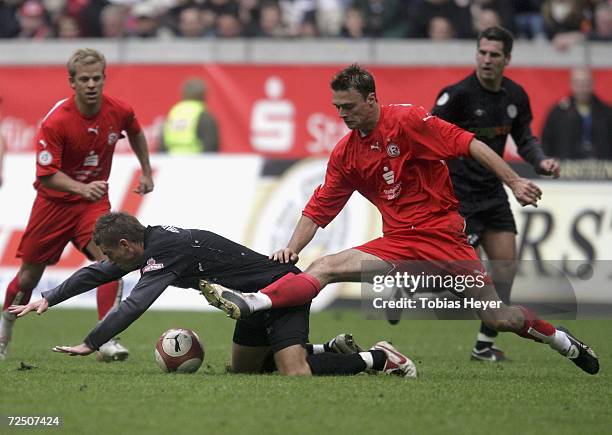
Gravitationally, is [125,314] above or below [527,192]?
below

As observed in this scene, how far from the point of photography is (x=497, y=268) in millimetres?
10469

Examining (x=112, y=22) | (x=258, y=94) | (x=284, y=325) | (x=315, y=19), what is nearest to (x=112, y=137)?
(x=284, y=325)

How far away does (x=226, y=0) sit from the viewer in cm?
1894

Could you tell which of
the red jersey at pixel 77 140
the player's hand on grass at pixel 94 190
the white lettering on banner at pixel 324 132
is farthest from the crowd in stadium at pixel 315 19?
the player's hand on grass at pixel 94 190

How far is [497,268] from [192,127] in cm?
705

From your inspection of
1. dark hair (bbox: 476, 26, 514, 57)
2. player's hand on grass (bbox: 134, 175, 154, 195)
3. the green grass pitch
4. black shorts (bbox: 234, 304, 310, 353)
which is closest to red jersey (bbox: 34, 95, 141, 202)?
player's hand on grass (bbox: 134, 175, 154, 195)

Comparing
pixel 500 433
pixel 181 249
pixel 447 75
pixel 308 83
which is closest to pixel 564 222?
pixel 447 75

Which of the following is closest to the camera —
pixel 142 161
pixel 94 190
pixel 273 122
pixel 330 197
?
pixel 330 197

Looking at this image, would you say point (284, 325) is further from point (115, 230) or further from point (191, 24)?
point (191, 24)

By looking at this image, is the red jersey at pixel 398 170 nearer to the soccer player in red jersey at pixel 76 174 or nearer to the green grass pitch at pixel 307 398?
the green grass pitch at pixel 307 398

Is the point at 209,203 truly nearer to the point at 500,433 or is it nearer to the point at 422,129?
the point at 422,129

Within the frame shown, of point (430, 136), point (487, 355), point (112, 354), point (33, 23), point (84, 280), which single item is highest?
point (33, 23)

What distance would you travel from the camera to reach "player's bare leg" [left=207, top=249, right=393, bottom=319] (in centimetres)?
799

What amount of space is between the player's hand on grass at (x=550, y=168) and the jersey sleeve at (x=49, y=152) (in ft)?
12.8
